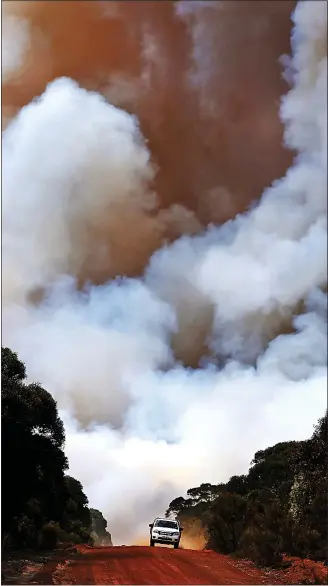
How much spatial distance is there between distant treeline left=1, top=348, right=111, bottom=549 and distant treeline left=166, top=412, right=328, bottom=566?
5235 mm

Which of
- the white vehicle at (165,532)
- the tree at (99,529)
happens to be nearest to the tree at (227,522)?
the white vehicle at (165,532)

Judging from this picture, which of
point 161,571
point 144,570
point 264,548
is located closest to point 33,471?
point 144,570

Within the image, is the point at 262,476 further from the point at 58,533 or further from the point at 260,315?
the point at 58,533

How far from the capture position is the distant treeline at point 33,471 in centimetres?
1476

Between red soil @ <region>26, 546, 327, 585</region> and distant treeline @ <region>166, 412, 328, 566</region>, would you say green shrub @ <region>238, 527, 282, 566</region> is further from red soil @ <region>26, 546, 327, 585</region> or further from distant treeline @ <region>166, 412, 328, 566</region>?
red soil @ <region>26, 546, 327, 585</region>

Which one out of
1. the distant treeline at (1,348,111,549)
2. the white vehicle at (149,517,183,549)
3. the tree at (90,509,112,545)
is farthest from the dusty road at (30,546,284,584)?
the white vehicle at (149,517,183,549)

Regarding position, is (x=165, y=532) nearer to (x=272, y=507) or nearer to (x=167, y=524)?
(x=167, y=524)

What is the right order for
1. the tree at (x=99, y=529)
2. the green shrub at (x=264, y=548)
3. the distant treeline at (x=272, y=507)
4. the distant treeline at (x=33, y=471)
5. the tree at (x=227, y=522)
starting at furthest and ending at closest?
1. the tree at (x=99, y=529)
2. the tree at (x=227, y=522)
3. the distant treeline at (x=272, y=507)
4. the green shrub at (x=264, y=548)
5. the distant treeline at (x=33, y=471)

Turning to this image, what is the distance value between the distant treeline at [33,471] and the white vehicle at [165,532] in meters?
3.31

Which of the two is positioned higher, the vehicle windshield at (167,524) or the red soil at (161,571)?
the vehicle windshield at (167,524)

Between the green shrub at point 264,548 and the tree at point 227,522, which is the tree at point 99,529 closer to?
the tree at point 227,522

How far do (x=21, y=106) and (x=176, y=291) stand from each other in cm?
1049

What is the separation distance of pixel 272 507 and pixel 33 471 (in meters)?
7.60

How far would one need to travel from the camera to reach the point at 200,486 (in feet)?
79.0
